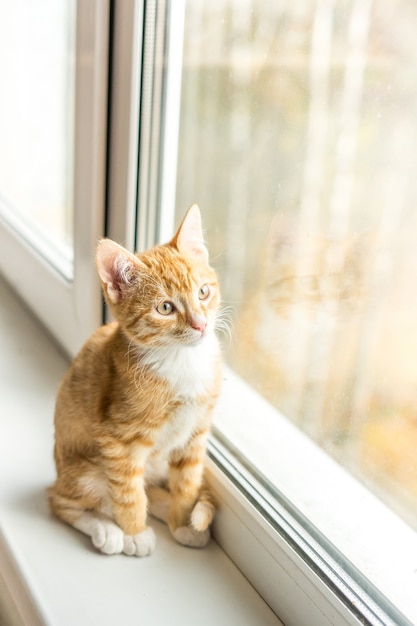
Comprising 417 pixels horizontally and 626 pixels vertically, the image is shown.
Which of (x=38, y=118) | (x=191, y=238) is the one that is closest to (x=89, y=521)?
(x=191, y=238)

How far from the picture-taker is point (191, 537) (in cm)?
98

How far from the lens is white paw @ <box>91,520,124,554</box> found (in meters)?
0.95

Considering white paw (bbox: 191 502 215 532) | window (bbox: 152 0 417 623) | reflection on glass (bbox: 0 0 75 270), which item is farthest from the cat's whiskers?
reflection on glass (bbox: 0 0 75 270)

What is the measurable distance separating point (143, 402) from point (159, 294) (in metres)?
0.13

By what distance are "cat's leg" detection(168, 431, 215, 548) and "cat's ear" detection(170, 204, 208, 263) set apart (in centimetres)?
22

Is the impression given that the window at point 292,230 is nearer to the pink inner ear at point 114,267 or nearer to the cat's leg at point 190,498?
the cat's leg at point 190,498

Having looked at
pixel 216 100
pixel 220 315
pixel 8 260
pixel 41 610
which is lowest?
pixel 41 610

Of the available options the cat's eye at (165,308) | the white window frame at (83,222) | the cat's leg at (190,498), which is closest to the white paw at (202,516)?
the cat's leg at (190,498)

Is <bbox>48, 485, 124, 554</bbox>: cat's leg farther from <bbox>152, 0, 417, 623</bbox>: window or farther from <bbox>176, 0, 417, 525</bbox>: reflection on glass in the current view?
<bbox>176, 0, 417, 525</bbox>: reflection on glass

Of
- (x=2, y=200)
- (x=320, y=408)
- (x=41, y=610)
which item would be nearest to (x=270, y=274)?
(x=320, y=408)

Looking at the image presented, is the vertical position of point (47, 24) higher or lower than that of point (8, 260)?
higher

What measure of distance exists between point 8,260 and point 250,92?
0.80 meters

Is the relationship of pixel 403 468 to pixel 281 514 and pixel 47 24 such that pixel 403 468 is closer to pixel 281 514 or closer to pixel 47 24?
pixel 281 514

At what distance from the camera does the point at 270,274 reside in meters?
0.99
